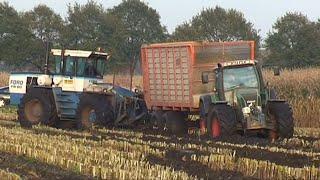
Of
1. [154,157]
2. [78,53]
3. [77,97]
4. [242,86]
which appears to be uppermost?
[78,53]

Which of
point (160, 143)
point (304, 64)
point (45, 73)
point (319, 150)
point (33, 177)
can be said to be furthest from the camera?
point (304, 64)

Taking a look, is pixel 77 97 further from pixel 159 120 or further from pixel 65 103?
pixel 159 120

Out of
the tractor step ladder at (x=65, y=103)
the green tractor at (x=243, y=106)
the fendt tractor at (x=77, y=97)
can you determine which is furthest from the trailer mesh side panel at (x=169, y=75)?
the tractor step ladder at (x=65, y=103)

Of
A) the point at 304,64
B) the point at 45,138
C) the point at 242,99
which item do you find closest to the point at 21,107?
the point at 45,138

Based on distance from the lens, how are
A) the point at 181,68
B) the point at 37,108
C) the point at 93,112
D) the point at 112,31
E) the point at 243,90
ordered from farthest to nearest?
1. the point at 112,31
2. the point at 37,108
3. the point at 93,112
4. the point at 181,68
5. the point at 243,90

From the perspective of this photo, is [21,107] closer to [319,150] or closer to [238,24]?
[319,150]

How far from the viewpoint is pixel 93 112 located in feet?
51.7

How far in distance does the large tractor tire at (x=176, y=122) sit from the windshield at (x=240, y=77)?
8.61 feet

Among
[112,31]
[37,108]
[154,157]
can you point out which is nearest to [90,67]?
[37,108]

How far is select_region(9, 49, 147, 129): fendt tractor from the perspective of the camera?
51.9 ft

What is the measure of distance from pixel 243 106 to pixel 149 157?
3.85 metres

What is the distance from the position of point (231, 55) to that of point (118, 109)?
11.4ft

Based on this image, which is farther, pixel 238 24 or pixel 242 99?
pixel 238 24

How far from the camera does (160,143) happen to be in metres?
11.9
